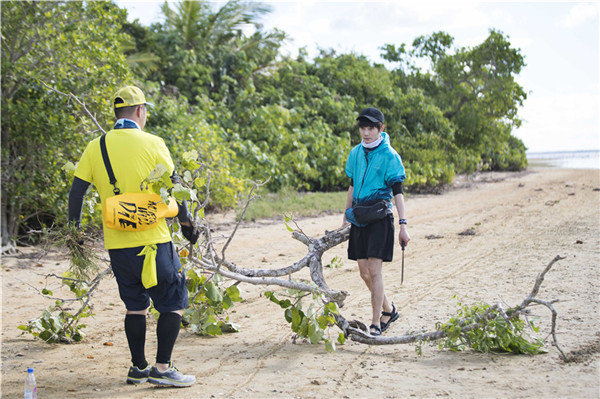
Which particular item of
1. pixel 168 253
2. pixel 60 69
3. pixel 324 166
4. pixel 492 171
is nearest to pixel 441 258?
pixel 168 253

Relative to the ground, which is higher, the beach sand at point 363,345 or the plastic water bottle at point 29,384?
the plastic water bottle at point 29,384

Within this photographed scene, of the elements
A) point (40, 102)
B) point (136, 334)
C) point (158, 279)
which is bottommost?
point (136, 334)

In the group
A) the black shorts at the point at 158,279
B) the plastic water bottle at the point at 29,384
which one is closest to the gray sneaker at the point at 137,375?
the black shorts at the point at 158,279

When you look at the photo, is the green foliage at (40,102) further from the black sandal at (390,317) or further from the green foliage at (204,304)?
the black sandal at (390,317)

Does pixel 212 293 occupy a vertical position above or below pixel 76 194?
below

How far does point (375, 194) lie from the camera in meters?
4.81

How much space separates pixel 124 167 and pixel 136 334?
1.10 m

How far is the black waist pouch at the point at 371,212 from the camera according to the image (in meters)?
4.70

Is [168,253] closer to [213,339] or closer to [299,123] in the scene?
[213,339]

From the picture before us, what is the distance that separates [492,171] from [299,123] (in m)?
12.9

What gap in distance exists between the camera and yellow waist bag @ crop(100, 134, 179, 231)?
3619 millimetres

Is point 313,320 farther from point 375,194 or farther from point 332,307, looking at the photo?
point 375,194

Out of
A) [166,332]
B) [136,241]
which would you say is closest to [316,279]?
[166,332]

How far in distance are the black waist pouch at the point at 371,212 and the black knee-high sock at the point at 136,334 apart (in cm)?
183
